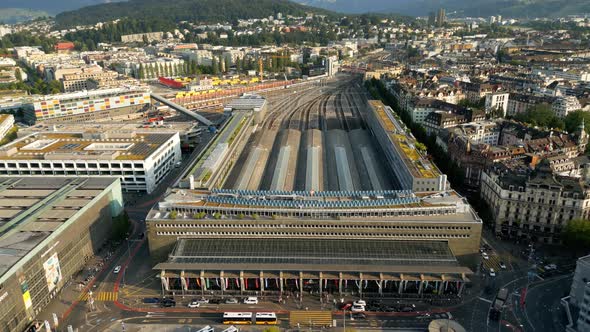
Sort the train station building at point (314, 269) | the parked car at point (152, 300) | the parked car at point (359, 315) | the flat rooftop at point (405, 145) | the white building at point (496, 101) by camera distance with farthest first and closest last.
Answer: the white building at point (496, 101), the flat rooftop at point (405, 145), the parked car at point (152, 300), the train station building at point (314, 269), the parked car at point (359, 315)

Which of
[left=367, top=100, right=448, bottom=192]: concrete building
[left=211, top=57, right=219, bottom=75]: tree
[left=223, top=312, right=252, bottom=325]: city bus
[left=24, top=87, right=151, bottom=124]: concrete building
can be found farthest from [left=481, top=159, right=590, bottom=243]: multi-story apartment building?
[left=211, top=57, right=219, bottom=75]: tree

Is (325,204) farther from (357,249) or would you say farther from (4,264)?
(4,264)

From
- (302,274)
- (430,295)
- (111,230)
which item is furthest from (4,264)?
(430,295)

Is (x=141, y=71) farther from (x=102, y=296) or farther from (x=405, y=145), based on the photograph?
(x=102, y=296)

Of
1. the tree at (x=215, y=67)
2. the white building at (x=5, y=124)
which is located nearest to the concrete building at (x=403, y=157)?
the white building at (x=5, y=124)

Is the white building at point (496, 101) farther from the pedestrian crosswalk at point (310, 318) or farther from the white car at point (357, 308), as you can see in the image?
the pedestrian crosswalk at point (310, 318)

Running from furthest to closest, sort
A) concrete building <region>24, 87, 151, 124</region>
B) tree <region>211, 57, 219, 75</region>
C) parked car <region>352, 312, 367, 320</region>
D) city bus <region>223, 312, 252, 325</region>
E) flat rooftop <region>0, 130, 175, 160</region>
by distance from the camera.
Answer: tree <region>211, 57, 219, 75</region> → concrete building <region>24, 87, 151, 124</region> → flat rooftop <region>0, 130, 175, 160</region> → parked car <region>352, 312, 367, 320</region> → city bus <region>223, 312, 252, 325</region>

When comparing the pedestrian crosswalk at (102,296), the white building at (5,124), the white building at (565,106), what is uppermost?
the white building at (565,106)

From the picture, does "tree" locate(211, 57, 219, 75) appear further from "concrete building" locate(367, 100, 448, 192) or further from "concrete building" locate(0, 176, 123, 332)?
"concrete building" locate(0, 176, 123, 332)
